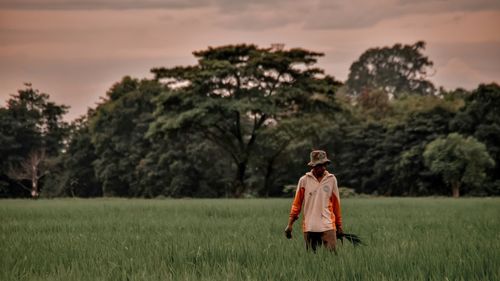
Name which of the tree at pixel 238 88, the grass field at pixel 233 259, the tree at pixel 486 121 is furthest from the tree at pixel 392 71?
the grass field at pixel 233 259

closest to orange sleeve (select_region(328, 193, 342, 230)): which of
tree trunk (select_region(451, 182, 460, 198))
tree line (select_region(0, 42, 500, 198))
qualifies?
tree line (select_region(0, 42, 500, 198))

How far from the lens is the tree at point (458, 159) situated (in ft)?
154

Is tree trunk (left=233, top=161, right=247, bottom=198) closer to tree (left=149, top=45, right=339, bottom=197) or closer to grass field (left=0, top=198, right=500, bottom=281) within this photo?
tree (left=149, top=45, right=339, bottom=197)

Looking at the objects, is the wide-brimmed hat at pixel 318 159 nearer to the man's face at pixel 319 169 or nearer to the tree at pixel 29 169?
the man's face at pixel 319 169

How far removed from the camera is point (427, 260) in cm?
654

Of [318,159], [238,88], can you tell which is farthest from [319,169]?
[238,88]

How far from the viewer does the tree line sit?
41.1m

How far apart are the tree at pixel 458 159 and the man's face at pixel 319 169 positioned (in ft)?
139

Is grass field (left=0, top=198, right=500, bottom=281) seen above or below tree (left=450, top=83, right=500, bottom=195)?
below

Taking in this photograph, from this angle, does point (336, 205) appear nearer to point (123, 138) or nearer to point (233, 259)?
point (233, 259)

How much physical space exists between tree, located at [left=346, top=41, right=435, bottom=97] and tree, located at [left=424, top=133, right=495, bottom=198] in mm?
29221

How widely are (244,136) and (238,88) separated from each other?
1604 cm

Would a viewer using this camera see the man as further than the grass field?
Yes

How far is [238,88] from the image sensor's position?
40969 millimetres
